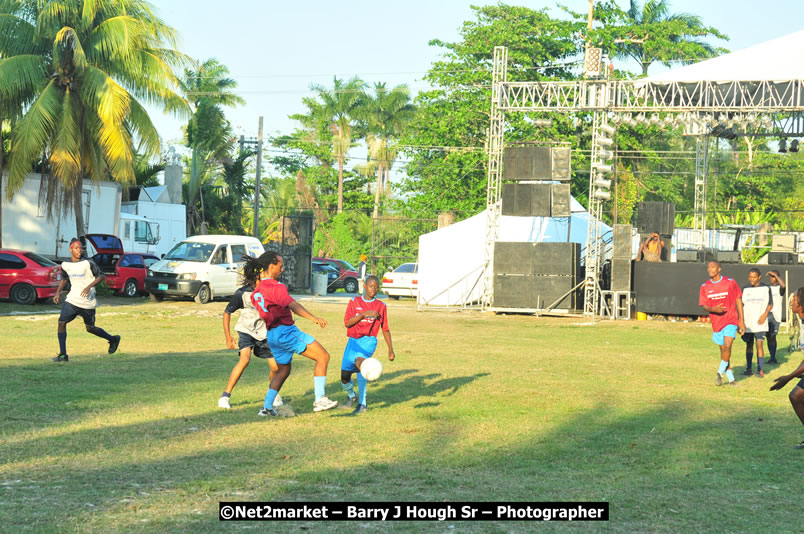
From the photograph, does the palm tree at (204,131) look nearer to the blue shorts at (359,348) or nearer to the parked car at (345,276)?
the parked car at (345,276)

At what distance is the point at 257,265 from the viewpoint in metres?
9.67

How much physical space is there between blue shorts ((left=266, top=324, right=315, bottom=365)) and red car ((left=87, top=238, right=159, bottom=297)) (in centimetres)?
2059

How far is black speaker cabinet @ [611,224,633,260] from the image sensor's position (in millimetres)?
26422

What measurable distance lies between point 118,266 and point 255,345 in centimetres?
2032

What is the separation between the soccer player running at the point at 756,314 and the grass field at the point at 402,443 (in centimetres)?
74

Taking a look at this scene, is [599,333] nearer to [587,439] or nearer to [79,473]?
[587,439]

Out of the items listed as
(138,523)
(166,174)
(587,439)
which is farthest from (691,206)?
(138,523)

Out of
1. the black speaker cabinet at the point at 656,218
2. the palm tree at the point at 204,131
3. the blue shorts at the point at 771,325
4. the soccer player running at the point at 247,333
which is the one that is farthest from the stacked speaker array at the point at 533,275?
the palm tree at the point at 204,131

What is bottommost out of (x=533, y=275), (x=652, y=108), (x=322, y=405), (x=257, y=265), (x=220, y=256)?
(x=322, y=405)

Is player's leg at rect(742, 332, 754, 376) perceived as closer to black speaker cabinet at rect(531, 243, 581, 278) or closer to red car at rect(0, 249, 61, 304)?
black speaker cabinet at rect(531, 243, 581, 278)

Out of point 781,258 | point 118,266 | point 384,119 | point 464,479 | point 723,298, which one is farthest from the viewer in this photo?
point 384,119

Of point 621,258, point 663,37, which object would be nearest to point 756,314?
point 621,258

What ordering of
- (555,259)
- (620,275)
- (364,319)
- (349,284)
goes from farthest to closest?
(349,284), (555,259), (620,275), (364,319)

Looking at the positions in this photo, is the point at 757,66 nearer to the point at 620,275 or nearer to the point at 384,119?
the point at 620,275
